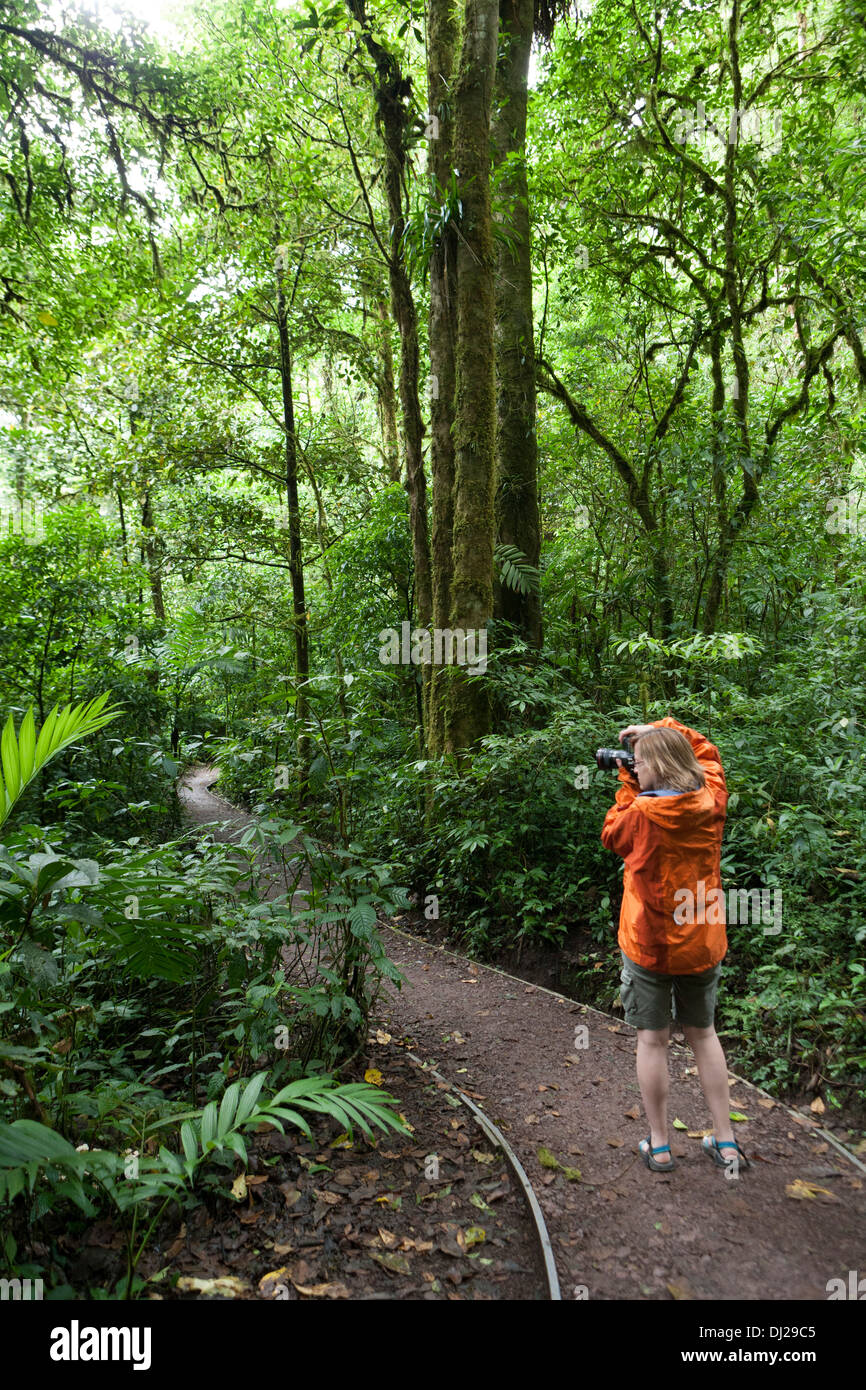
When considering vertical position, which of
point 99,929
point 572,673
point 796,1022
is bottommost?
point 796,1022

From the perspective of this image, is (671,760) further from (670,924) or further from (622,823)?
(670,924)

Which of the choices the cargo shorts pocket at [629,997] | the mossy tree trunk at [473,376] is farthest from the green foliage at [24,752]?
the mossy tree trunk at [473,376]

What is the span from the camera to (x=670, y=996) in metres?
3.14

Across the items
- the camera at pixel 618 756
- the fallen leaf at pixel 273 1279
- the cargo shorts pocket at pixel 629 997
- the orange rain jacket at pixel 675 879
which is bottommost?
the fallen leaf at pixel 273 1279

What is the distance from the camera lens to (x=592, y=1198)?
10.2 feet

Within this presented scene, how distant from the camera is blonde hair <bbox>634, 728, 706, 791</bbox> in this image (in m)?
3.13

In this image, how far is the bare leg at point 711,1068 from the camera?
310 cm

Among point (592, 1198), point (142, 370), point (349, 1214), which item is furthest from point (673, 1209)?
point (142, 370)

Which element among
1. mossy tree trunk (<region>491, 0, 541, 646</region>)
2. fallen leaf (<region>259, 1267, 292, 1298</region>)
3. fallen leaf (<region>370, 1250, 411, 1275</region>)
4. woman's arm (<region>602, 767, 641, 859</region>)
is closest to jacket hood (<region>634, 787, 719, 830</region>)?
woman's arm (<region>602, 767, 641, 859</region>)

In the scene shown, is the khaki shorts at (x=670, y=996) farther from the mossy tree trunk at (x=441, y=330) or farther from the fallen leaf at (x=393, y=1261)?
the mossy tree trunk at (x=441, y=330)

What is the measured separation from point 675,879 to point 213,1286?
2290 mm

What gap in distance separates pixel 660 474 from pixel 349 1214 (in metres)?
8.50

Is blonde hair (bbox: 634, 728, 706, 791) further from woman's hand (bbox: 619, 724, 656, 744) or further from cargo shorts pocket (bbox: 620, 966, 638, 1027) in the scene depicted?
cargo shorts pocket (bbox: 620, 966, 638, 1027)

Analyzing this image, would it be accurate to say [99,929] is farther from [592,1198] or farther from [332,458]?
[332,458]
